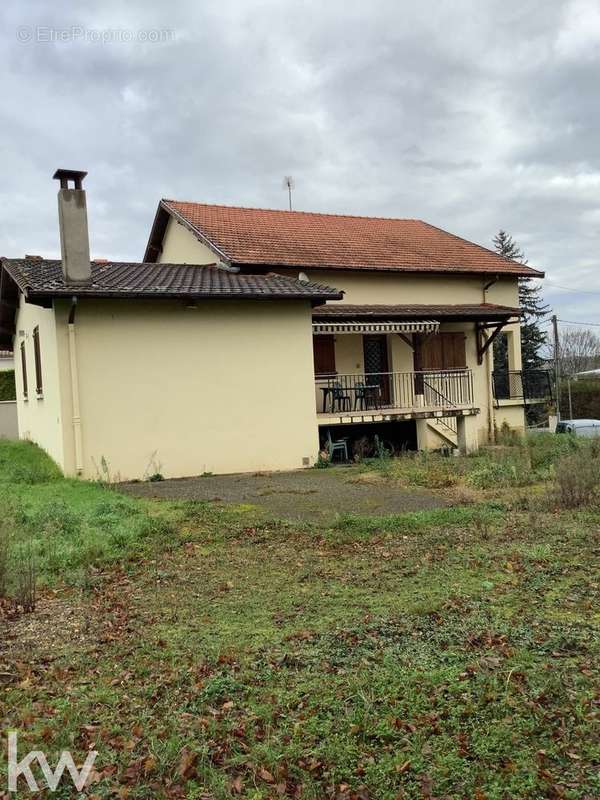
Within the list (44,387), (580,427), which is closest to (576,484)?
(44,387)

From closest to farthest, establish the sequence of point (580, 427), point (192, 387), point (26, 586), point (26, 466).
Result: point (26, 586)
point (26, 466)
point (192, 387)
point (580, 427)

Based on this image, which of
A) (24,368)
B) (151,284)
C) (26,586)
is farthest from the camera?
(24,368)

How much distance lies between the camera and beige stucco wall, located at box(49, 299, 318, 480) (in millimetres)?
13398

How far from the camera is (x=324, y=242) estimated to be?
70.3ft

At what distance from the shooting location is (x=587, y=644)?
169 inches

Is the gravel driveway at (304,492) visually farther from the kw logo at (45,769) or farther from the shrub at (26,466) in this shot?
the kw logo at (45,769)

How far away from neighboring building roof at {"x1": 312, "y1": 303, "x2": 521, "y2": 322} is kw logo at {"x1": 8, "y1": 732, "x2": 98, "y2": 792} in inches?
574

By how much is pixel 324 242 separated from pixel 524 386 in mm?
8264

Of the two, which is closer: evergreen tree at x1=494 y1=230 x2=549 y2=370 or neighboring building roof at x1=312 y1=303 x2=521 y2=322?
neighboring building roof at x1=312 y1=303 x2=521 y2=322

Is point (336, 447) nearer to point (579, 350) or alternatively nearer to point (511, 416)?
point (511, 416)

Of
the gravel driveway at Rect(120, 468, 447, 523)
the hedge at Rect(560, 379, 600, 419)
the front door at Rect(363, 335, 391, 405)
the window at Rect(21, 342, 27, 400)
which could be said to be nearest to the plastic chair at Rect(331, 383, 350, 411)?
the front door at Rect(363, 335, 391, 405)

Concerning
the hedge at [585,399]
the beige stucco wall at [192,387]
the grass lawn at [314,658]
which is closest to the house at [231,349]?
the beige stucco wall at [192,387]

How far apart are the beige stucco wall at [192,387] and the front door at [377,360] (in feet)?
17.7

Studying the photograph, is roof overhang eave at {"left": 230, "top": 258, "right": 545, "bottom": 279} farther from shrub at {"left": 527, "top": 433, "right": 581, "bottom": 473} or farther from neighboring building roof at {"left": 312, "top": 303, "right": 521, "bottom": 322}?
shrub at {"left": 527, "top": 433, "right": 581, "bottom": 473}
